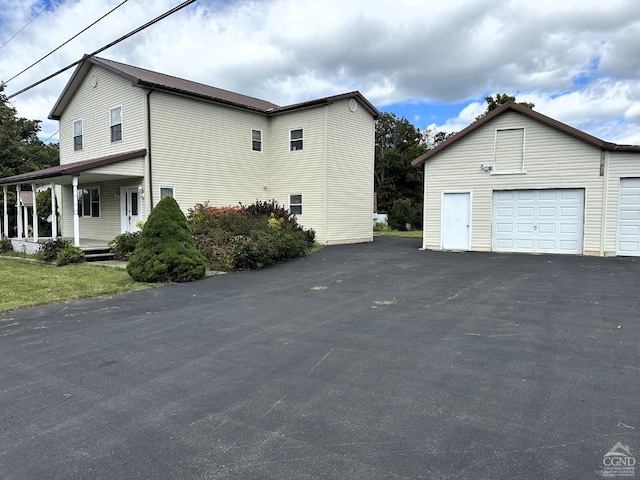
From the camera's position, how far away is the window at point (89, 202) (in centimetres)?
1922

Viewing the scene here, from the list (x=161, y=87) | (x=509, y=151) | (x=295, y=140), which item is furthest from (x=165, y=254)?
(x=509, y=151)

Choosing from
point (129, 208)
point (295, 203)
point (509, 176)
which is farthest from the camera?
point (295, 203)

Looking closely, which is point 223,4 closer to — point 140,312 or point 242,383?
point 140,312

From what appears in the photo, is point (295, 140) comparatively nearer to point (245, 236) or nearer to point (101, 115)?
point (245, 236)

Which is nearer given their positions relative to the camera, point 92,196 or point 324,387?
point 324,387

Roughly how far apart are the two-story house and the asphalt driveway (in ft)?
32.4

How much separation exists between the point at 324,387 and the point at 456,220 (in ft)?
44.1

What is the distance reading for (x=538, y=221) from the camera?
14.9 metres

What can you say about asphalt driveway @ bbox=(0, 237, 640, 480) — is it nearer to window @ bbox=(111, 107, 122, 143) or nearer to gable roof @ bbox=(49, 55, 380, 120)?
gable roof @ bbox=(49, 55, 380, 120)

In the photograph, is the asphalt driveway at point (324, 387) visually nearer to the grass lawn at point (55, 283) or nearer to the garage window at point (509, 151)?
the grass lawn at point (55, 283)

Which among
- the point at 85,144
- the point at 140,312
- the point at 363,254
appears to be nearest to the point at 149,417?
the point at 140,312

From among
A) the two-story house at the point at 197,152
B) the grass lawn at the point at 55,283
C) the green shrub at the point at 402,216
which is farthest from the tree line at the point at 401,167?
the grass lawn at the point at 55,283

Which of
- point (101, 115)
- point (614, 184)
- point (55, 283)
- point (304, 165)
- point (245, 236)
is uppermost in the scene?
point (101, 115)

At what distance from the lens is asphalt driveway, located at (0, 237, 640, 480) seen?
9.53 ft
